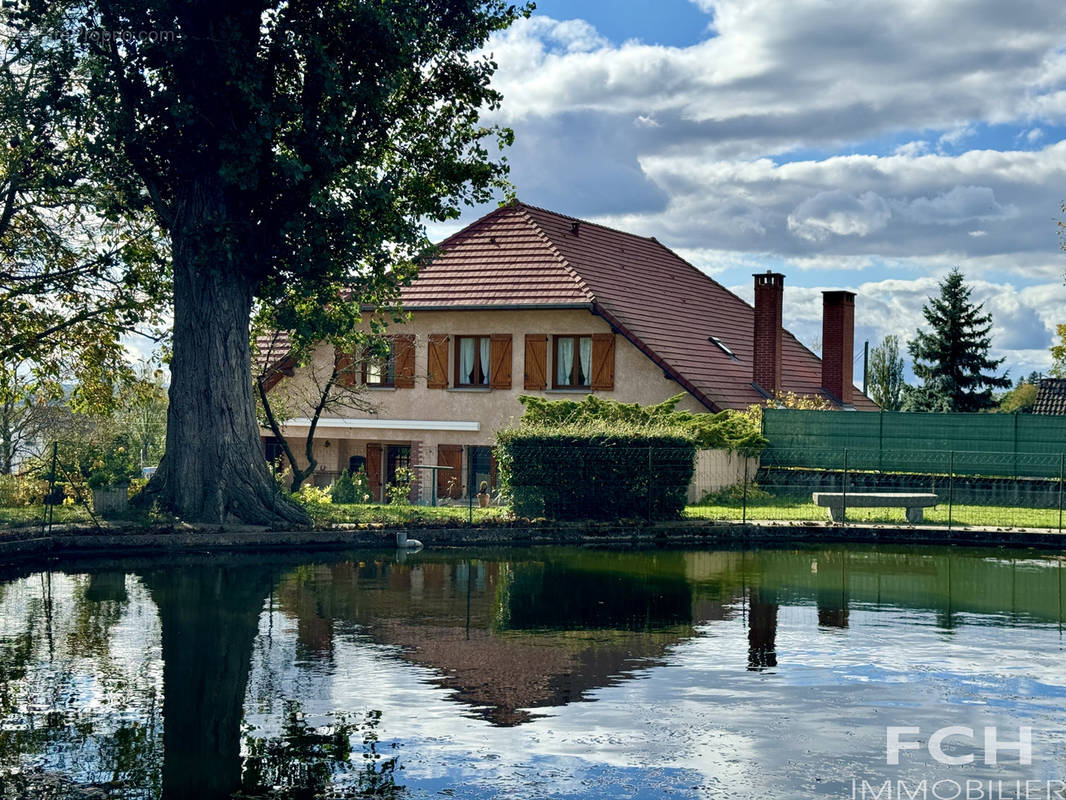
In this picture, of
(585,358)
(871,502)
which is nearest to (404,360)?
(585,358)

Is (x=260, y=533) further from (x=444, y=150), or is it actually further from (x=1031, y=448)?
(x=1031, y=448)

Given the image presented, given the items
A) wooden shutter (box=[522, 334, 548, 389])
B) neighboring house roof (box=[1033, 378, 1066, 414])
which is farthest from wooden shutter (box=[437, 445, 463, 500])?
neighboring house roof (box=[1033, 378, 1066, 414])

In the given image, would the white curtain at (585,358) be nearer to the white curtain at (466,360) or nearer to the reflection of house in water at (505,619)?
the white curtain at (466,360)

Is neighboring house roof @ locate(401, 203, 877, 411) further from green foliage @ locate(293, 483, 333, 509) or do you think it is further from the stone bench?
green foliage @ locate(293, 483, 333, 509)

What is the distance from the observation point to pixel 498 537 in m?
24.8

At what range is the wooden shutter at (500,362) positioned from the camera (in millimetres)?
37375

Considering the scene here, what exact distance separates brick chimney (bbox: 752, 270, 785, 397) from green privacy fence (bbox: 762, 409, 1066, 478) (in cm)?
390

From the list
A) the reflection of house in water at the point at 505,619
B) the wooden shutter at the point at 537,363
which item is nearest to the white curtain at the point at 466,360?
the wooden shutter at the point at 537,363

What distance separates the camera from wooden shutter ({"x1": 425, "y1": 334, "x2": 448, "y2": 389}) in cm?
3806

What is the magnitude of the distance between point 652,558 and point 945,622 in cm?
775

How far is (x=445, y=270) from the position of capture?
39.5 m

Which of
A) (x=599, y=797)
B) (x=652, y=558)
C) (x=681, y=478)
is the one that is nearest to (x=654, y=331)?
(x=681, y=478)

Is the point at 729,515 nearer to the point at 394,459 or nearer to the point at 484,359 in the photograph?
the point at 484,359

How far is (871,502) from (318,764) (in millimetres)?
22418
